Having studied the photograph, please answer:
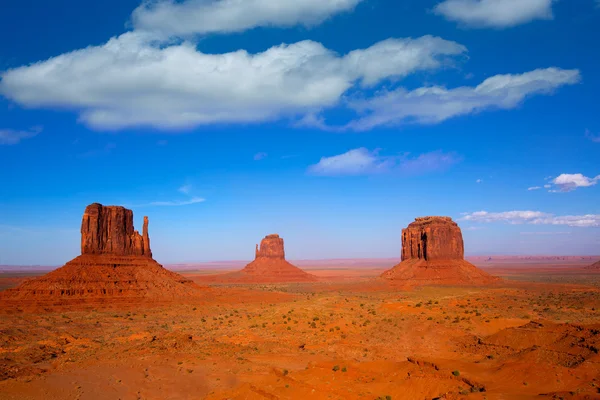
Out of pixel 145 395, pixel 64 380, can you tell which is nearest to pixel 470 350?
pixel 145 395

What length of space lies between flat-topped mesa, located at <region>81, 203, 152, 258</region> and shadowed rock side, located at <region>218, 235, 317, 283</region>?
57347mm

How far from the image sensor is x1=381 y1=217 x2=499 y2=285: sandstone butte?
8444 cm

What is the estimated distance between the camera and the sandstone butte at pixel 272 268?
123938mm

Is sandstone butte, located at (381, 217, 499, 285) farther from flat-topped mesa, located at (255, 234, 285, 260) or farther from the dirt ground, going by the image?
flat-topped mesa, located at (255, 234, 285, 260)

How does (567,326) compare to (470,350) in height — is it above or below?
above

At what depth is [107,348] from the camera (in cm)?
2617

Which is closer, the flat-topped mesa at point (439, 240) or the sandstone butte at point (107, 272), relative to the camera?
the sandstone butte at point (107, 272)

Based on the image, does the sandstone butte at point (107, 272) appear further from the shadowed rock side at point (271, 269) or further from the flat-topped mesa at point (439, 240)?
the shadowed rock side at point (271, 269)

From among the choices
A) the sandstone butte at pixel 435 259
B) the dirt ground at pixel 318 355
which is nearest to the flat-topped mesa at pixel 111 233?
the dirt ground at pixel 318 355

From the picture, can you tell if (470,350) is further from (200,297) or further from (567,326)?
(200,297)

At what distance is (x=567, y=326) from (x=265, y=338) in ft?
64.0

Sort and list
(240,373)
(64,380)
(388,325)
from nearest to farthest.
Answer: (64,380) < (240,373) < (388,325)

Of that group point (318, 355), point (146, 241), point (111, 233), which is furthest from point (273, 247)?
point (318, 355)

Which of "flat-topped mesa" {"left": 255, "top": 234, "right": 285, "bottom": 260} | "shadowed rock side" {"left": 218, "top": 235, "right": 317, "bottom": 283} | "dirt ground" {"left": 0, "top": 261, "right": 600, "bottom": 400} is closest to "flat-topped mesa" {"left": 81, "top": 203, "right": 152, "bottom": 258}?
"dirt ground" {"left": 0, "top": 261, "right": 600, "bottom": 400}
